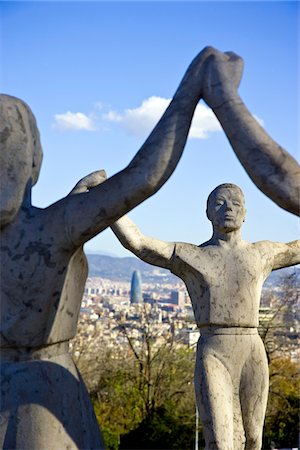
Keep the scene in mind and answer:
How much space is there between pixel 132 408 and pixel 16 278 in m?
18.4

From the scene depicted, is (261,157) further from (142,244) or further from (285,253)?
(285,253)

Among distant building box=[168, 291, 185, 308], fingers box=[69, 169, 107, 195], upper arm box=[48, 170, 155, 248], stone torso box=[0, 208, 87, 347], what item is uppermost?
distant building box=[168, 291, 185, 308]

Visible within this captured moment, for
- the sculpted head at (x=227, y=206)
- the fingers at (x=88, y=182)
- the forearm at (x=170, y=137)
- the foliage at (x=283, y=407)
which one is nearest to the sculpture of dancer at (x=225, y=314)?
the sculpted head at (x=227, y=206)

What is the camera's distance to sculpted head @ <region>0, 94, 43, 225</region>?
2.85 meters

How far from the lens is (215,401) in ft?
14.7

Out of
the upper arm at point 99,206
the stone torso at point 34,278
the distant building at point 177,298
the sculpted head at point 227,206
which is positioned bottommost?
the stone torso at point 34,278

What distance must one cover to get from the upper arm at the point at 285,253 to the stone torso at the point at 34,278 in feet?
7.13

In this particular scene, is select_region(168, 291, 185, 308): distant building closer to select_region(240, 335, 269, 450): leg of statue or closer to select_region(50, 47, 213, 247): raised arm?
select_region(240, 335, 269, 450): leg of statue

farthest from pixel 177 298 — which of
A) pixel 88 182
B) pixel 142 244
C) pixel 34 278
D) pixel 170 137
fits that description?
pixel 170 137

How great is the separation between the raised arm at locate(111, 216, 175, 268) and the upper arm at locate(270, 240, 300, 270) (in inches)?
28.4

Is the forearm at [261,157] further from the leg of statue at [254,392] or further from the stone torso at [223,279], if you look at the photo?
the leg of statue at [254,392]

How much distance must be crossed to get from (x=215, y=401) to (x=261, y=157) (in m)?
2.22

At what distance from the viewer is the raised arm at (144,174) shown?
2766mm

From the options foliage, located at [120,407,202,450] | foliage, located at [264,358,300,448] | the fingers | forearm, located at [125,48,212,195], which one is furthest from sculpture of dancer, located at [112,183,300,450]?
foliage, located at [264,358,300,448]
